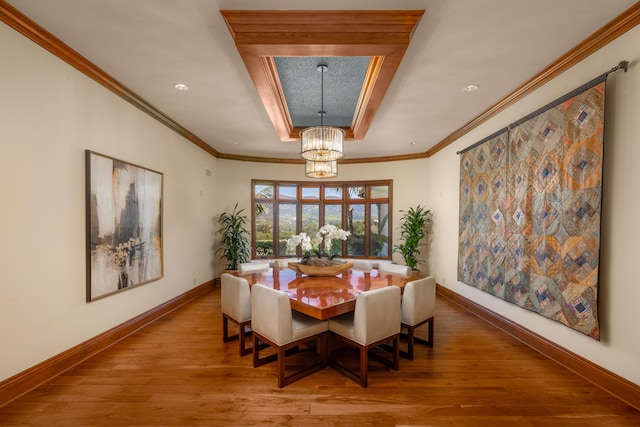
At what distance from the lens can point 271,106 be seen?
348 centimetres

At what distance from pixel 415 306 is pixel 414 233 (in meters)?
3.17

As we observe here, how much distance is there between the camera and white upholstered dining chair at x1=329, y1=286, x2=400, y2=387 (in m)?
2.31

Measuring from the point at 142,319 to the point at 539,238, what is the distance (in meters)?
4.73

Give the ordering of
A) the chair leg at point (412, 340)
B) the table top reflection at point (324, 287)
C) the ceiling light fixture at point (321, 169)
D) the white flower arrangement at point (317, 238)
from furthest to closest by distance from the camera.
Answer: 1. the ceiling light fixture at point (321, 169)
2. the white flower arrangement at point (317, 238)
3. the chair leg at point (412, 340)
4. the table top reflection at point (324, 287)

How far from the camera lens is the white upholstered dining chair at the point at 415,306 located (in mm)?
2770

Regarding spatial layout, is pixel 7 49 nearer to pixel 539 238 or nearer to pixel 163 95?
pixel 163 95

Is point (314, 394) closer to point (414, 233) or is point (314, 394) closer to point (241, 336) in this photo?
point (241, 336)

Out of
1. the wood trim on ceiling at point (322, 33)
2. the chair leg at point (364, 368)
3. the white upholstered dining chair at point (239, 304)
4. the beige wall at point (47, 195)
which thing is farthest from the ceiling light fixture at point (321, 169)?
the chair leg at point (364, 368)

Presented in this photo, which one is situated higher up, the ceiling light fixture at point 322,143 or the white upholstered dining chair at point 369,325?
the ceiling light fixture at point 322,143

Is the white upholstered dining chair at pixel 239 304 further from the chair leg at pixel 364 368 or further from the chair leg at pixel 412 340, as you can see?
the chair leg at pixel 412 340

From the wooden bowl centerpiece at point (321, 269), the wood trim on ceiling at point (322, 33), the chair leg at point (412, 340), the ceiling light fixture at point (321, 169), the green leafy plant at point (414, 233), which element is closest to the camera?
the wood trim on ceiling at point (322, 33)

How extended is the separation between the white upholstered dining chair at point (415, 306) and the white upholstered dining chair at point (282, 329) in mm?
852

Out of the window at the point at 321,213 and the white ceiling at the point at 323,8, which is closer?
the white ceiling at the point at 323,8

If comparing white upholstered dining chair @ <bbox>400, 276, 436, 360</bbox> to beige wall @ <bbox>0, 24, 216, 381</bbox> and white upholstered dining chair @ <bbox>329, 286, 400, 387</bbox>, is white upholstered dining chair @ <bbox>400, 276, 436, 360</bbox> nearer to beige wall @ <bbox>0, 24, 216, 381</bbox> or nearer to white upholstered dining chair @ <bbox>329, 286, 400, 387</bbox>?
white upholstered dining chair @ <bbox>329, 286, 400, 387</bbox>
